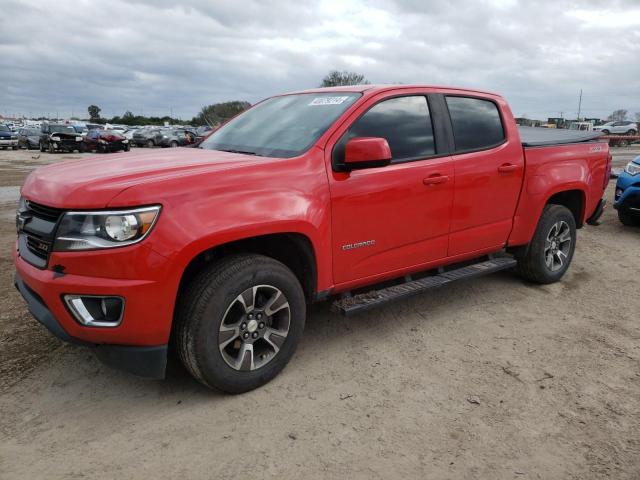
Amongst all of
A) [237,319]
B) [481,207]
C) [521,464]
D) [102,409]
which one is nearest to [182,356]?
[237,319]

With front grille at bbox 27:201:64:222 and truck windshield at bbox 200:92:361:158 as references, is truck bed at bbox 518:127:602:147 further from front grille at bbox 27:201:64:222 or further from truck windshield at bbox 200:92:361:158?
front grille at bbox 27:201:64:222

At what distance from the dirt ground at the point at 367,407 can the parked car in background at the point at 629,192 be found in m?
3.49

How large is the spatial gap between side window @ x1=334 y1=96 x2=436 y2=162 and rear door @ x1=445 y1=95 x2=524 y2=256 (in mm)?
295

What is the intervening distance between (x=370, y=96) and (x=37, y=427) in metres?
2.84

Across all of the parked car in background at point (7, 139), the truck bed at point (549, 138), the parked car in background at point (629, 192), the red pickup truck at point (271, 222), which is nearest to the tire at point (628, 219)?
the parked car in background at point (629, 192)

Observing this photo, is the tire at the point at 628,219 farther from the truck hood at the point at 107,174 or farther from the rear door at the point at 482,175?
the truck hood at the point at 107,174

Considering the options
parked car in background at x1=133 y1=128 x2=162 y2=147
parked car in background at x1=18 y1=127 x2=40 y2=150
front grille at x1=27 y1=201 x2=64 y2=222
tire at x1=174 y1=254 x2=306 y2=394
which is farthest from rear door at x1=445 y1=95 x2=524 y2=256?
parked car in background at x1=18 y1=127 x2=40 y2=150

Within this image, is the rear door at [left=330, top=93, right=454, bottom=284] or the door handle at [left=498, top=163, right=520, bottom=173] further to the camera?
the door handle at [left=498, top=163, right=520, bottom=173]

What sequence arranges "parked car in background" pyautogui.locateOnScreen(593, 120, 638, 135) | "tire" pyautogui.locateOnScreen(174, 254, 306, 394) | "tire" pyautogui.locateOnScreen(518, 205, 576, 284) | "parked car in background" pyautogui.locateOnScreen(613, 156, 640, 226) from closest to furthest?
1. "tire" pyautogui.locateOnScreen(174, 254, 306, 394)
2. "tire" pyautogui.locateOnScreen(518, 205, 576, 284)
3. "parked car in background" pyautogui.locateOnScreen(613, 156, 640, 226)
4. "parked car in background" pyautogui.locateOnScreen(593, 120, 638, 135)

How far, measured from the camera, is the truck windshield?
3293 mm

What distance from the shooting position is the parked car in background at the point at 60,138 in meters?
26.6

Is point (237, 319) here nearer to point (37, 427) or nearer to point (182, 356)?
point (182, 356)

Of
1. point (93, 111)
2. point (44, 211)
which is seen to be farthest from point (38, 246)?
point (93, 111)

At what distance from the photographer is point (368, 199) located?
327 centimetres
